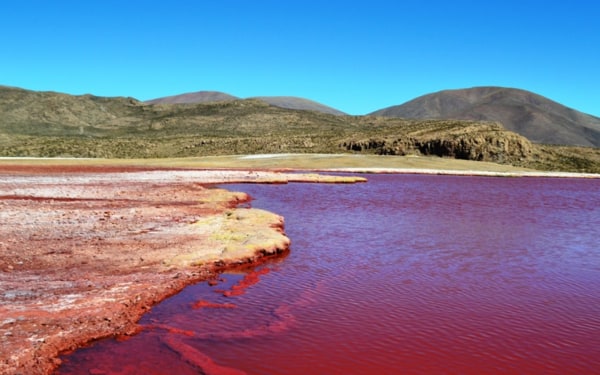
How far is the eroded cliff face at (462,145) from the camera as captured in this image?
3487 inches

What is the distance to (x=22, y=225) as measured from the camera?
1733cm

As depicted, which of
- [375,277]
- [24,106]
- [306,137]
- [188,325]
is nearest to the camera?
[188,325]

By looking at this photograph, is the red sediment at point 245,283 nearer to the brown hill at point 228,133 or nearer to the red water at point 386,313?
the red water at point 386,313

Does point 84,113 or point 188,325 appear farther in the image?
point 84,113

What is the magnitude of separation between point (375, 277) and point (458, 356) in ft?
15.2

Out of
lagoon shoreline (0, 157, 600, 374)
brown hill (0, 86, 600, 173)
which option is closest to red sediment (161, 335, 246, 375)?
lagoon shoreline (0, 157, 600, 374)

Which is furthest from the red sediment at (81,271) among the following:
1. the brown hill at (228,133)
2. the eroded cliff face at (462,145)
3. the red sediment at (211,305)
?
the brown hill at (228,133)

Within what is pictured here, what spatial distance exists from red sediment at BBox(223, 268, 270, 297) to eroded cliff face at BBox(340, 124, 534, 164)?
80.7 meters

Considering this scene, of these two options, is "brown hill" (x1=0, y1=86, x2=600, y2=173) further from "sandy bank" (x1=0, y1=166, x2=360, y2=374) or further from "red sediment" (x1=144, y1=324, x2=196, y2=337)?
"red sediment" (x1=144, y1=324, x2=196, y2=337)

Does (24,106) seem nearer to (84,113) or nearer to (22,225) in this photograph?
(84,113)

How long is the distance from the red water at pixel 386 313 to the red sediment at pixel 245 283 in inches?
1.0

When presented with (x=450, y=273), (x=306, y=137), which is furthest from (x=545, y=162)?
(x=450, y=273)

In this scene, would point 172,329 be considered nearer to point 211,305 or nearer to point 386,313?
point 211,305

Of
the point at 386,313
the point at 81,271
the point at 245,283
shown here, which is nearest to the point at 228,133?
the point at 81,271
